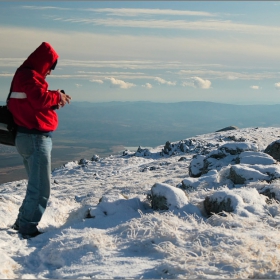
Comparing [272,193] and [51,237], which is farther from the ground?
[272,193]

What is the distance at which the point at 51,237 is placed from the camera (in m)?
6.12

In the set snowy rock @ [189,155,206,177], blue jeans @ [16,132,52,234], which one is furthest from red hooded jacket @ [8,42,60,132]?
snowy rock @ [189,155,206,177]

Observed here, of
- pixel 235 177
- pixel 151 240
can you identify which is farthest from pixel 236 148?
pixel 151 240

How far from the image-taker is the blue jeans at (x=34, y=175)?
613 centimetres

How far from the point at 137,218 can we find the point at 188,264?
2.14 m

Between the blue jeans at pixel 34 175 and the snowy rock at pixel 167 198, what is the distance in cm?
213

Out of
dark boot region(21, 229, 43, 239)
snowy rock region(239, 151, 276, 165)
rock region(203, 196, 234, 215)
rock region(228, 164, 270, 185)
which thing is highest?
snowy rock region(239, 151, 276, 165)

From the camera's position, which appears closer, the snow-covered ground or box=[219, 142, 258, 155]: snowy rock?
the snow-covered ground

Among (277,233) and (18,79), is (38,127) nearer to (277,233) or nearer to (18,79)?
(18,79)

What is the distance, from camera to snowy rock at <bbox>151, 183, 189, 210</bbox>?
7016 millimetres

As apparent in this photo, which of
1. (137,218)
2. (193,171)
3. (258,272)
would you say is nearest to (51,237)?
(137,218)

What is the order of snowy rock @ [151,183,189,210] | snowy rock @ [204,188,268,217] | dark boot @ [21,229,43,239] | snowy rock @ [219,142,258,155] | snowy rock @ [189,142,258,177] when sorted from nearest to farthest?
dark boot @ [21,229,43,239] → snowy rock @ [204,188,268,217] → snowy rock @ [151,183,189,210] → snowy rock @ [189,142,258,177] → snowy rock @ [219,142,258,155]

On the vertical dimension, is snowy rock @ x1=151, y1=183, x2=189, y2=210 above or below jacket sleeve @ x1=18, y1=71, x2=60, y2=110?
below

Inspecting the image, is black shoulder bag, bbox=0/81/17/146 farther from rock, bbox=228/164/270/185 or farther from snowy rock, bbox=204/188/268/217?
rock, bbox=228/164/270/185
